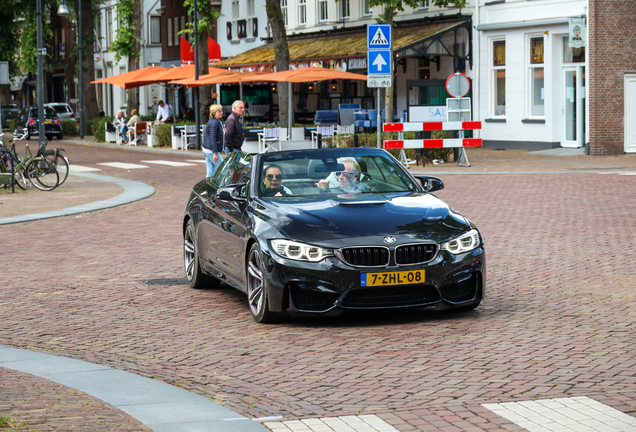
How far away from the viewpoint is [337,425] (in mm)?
5113

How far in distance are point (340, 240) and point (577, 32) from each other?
25.6 meters

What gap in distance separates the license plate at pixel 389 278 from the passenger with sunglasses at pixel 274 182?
4.49ft

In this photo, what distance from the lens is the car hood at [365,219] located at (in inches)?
298

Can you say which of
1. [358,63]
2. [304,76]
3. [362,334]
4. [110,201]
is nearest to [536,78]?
[358,63]

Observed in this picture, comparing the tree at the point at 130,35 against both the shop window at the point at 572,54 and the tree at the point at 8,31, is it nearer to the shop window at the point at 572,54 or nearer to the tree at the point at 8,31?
the tree at the point at 8,31

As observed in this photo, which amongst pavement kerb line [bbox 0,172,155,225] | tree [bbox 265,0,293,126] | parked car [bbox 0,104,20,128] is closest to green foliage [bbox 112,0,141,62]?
tree [bbox 265,0,293,126]

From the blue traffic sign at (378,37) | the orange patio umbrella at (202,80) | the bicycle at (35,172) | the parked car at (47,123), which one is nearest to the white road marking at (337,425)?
the blue traffic sign at (378,37)

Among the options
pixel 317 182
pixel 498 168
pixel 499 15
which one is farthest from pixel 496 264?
pixel 499 15

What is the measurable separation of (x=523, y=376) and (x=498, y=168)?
20.3 m

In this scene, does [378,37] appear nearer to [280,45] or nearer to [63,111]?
[280,45]

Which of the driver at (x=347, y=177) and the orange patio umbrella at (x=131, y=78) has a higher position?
the orange patio umbrella at (x=131, y=78)

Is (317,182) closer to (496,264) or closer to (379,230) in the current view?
(379,230)

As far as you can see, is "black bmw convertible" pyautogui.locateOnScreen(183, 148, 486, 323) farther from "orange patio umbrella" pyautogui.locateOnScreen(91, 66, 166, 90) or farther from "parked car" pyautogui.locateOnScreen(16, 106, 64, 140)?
"parked car" pyautogui.locateOnScreen(16, 106, 64, 140)

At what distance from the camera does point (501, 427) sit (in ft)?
16.5
